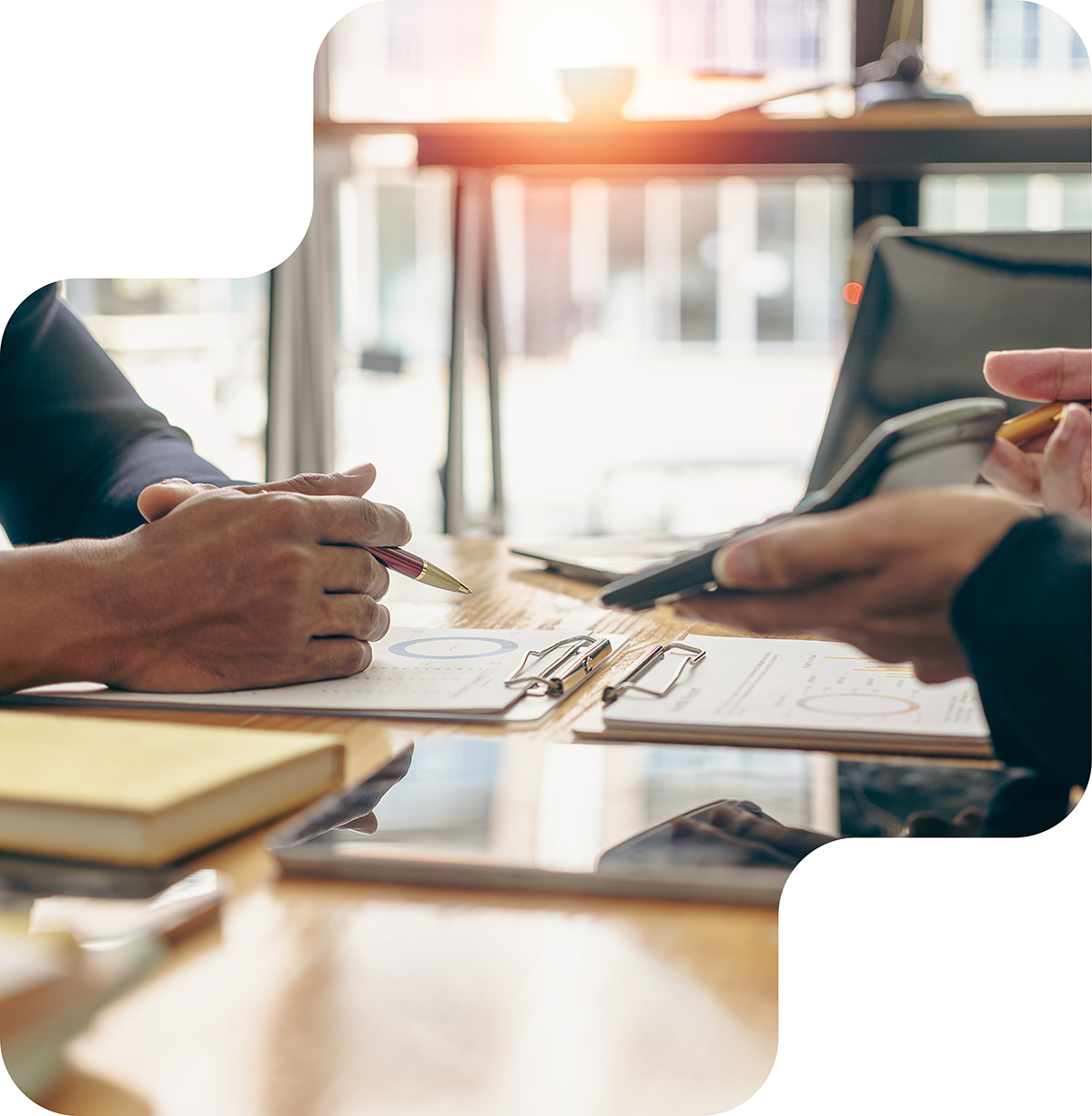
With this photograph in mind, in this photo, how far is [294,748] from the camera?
0.42 meters

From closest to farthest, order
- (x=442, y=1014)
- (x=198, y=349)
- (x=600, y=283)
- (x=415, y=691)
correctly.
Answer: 1. (x=442, y=1014)
2. (x=415, y=691)
3. (x=198, y=349)
4. (x=600, y=283)

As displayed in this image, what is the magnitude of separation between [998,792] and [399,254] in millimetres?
602

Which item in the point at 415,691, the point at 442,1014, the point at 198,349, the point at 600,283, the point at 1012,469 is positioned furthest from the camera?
the point at 600,283

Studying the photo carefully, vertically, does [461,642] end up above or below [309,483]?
below

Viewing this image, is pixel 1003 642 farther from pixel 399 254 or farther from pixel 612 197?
pixel 612 197

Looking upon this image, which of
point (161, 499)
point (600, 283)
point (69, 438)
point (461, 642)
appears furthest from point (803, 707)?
point (600, 283)

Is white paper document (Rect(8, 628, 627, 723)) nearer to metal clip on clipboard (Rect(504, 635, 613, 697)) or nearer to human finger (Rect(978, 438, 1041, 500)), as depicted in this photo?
metal clip on clipboard (Rect(504, 635, 613, 697))

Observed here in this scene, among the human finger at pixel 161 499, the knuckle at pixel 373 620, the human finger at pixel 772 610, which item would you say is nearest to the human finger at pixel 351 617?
the knuckle at pixel 373 620

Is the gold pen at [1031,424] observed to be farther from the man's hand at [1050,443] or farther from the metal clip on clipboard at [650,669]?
the metal clip on clipboard at [650,669]

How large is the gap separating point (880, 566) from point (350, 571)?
0.31 meters

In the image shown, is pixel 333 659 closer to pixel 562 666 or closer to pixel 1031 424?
pixel 562 666

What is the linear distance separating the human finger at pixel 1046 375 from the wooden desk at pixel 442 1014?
307 millimetres

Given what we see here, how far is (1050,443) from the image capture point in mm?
459

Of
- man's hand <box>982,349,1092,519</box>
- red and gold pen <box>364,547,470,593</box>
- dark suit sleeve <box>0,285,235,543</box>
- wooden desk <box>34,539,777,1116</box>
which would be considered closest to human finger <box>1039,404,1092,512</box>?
man's hand <box>982,349,1092,519</box>
